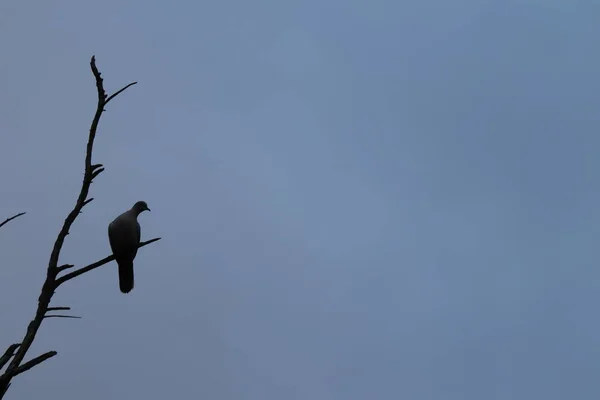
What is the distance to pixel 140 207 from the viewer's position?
39.0ft

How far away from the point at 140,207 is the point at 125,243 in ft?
4.83

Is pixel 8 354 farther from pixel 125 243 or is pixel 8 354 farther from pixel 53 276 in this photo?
pixel 125 243

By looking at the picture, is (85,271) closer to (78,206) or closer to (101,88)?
(78,206)

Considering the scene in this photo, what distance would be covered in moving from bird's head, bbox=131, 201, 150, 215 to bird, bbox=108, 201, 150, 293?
0.42 meters

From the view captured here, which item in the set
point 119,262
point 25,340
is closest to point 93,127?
point 25,340

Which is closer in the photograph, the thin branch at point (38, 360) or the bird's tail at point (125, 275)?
the thin branch at point (38, 360)

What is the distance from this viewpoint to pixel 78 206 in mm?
5992

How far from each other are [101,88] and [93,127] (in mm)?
340

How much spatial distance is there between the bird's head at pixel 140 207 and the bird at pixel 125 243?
1.37 feet

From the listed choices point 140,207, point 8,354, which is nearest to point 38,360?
point 8,354

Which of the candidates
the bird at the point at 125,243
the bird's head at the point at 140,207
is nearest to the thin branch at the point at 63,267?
the bird at the point at 125,243

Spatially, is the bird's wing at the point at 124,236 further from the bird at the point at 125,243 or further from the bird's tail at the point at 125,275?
the bird's tail at the point at 125,275

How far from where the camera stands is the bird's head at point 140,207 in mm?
11805

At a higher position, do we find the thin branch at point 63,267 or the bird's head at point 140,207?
the bird's head at point 140,207
